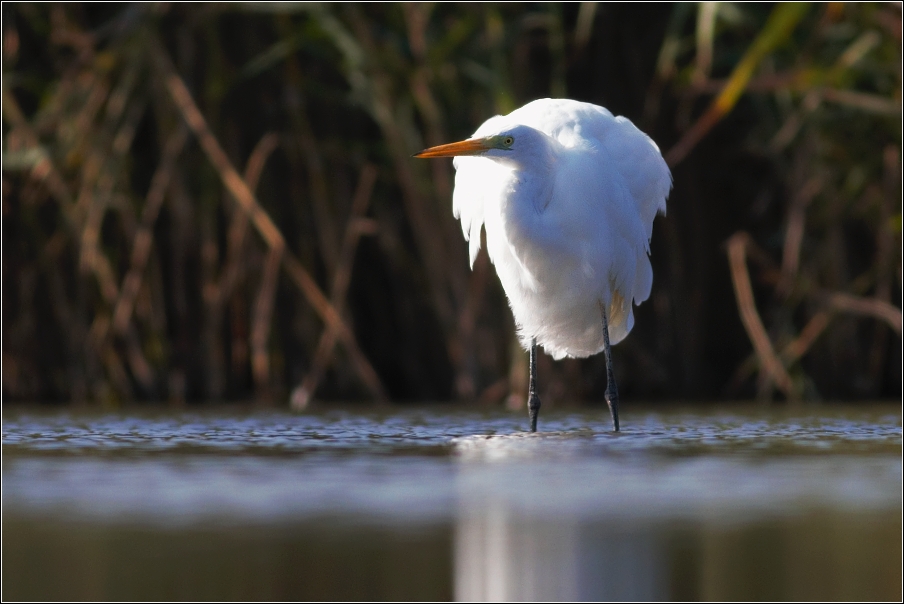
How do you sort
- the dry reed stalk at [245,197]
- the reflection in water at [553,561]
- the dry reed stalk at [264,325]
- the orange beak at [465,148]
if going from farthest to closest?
the dry reed stalk at [264,325]
the dry reed stalk at [245,197]
the orange beak at [465,148]
the reflection in water at [553,561]

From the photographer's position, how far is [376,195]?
4.54 metres

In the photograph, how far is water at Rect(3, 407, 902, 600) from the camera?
4.54ft

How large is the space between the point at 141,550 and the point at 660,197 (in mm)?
2204

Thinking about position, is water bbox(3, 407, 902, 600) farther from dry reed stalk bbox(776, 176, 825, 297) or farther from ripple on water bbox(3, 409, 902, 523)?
dry reed stalk bbox(776, 176, 825, 297)

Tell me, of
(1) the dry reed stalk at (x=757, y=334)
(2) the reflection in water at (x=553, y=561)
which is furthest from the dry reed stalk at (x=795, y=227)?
(2) the reflection in water at (x=553, y=561)

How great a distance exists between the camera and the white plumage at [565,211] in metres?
3.06

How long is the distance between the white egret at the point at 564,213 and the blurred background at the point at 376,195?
58 centimetres

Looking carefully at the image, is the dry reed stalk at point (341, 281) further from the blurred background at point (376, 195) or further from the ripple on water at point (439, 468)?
the ripple on water at point (439, 468)

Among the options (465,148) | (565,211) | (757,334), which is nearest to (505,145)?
(465,148)

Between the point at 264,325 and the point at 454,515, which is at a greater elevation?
the point at 264,325

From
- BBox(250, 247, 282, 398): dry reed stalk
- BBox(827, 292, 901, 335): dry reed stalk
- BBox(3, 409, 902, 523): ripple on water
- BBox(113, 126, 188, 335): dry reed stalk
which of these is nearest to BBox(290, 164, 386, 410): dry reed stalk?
BBox(250, 247, 282, 398): dry reed stalk

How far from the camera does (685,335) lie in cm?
457

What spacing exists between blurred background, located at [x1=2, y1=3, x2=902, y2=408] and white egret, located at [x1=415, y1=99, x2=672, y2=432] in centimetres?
58

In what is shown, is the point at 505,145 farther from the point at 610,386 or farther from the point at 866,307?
the point at 866,307
